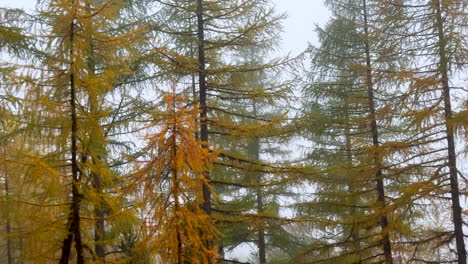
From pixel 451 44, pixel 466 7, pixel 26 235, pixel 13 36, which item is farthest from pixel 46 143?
pixel 466 7

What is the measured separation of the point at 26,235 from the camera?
5758 mm

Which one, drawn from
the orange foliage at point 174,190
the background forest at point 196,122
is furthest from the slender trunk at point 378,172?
the orange foliage at point 174,190

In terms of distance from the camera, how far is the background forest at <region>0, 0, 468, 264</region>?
5.70 metres

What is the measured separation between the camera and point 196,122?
30.3 ft

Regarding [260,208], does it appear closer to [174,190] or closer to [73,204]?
[73,204]

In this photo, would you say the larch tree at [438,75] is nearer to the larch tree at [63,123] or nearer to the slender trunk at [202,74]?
the slender trunk at [202,74]

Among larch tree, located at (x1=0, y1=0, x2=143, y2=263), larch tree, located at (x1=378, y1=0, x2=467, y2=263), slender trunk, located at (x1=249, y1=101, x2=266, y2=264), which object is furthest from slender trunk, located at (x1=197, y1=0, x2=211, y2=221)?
slender trunk, located at (x1=249, y1=101, x2=266, y2=264)

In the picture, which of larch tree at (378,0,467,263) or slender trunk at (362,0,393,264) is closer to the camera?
larch tree at (378,0,467,263)

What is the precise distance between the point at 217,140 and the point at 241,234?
3.74m

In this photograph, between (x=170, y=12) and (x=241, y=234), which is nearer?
→ (x=170, y=12)

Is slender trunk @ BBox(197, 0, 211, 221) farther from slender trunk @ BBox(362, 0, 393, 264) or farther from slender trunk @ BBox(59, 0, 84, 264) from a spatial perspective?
slender trunk @ BBox(362, 0, 393, 264)

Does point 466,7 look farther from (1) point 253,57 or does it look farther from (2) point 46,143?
(1) point 253,57

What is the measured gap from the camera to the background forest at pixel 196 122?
5699 mm

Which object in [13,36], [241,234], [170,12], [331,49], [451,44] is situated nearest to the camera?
[13,36]
